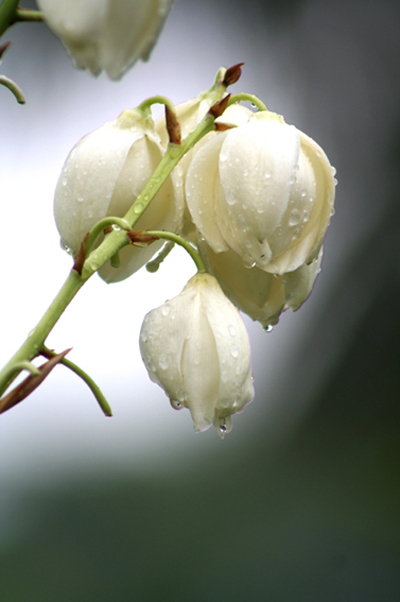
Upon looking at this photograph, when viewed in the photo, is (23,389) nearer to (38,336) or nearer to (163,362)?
(38,336)

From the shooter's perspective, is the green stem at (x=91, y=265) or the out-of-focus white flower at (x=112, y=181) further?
the out-of-focus white flower at (x=112, y=181)

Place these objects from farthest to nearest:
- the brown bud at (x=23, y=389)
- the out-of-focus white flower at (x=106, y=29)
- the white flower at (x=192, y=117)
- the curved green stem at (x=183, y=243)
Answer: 1. the white flower at (x=192, y=117)
2. the curved green stem at (x=183, y=243)
3. the brown bud at (x=23, y=389)
4. the out-of-focus white flower at (x=106, y=29)

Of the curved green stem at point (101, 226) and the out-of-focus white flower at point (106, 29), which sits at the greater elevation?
the out-of-focus white flower at point (106, 29)

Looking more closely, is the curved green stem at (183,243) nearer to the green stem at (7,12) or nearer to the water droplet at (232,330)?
the water droplet at (232,330)

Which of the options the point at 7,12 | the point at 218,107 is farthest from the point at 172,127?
the point at 7,12

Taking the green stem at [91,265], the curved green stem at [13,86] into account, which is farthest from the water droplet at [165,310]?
the curved green stem at [13,86]

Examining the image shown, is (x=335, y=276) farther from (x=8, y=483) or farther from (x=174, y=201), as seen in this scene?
(x=174, y=201)

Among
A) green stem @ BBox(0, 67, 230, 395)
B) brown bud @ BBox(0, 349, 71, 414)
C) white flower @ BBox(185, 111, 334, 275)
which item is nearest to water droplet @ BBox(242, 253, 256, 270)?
white flower @ BBox(185, 111, 334, 275)
